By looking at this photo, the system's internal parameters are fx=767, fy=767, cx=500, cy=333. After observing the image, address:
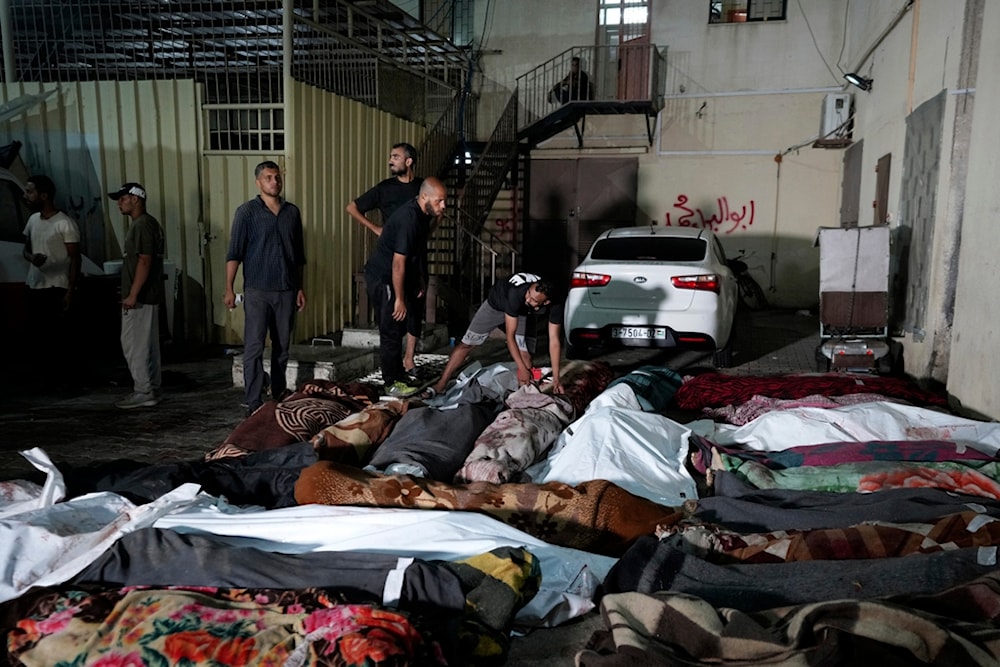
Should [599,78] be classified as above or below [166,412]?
above

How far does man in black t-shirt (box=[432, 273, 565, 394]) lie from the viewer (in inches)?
235

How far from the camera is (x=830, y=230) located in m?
7.77

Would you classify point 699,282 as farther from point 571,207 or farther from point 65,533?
point 571,207

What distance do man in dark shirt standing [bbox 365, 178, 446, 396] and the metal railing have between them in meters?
8.86

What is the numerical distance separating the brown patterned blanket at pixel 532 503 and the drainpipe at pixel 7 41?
8569mm

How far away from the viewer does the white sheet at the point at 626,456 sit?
Result: 407cm

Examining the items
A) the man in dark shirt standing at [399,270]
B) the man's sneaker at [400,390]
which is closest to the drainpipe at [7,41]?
the man in dark shirt standing at [399,270]

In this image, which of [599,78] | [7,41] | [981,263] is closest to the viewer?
[981,263]

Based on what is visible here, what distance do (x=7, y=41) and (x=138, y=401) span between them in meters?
5.85

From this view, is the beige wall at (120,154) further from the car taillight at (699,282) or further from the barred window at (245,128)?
the car taillight at (699,282)

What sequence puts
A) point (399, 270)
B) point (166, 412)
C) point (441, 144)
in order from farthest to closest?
point (441, 144), point (166, 412), point (399, 270)

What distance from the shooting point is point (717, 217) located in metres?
14.9

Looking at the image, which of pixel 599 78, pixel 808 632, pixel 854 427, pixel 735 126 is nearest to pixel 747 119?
pixel 735 126

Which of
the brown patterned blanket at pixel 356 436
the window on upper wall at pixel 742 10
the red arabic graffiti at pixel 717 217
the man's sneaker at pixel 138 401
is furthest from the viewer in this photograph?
the red arabic graffiti at pixel 717 217
